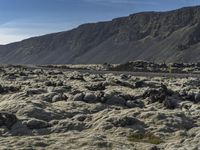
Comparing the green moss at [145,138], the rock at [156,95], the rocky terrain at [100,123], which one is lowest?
the green moss at [145,138]

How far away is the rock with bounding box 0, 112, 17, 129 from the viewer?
96.0 ft

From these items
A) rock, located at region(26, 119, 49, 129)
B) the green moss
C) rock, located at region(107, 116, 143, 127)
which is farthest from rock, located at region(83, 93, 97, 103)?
the green moss

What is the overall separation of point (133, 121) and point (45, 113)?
23.8ft

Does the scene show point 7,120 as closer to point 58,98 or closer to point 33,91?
point 58,98

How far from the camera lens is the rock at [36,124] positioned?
29.4 meters

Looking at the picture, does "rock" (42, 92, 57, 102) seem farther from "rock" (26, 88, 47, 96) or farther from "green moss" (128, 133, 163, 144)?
"green moss" (128, 133, 163, 144)

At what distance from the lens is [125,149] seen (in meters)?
23.9

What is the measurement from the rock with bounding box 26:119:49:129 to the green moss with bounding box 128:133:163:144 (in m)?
6.11

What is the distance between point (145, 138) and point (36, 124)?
7.47 meters

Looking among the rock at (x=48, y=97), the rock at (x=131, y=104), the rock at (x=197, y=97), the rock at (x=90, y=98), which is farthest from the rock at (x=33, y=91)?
the rock at (x=197, y=97)

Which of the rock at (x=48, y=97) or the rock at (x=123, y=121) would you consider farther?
the rock at (x=48, y=97)

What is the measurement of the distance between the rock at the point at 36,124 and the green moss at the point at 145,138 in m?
6.11

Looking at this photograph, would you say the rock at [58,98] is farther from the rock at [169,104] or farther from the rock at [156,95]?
the rock at [169,104]

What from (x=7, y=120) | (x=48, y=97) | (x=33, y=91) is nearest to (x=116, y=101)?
(x=48, y=97)
